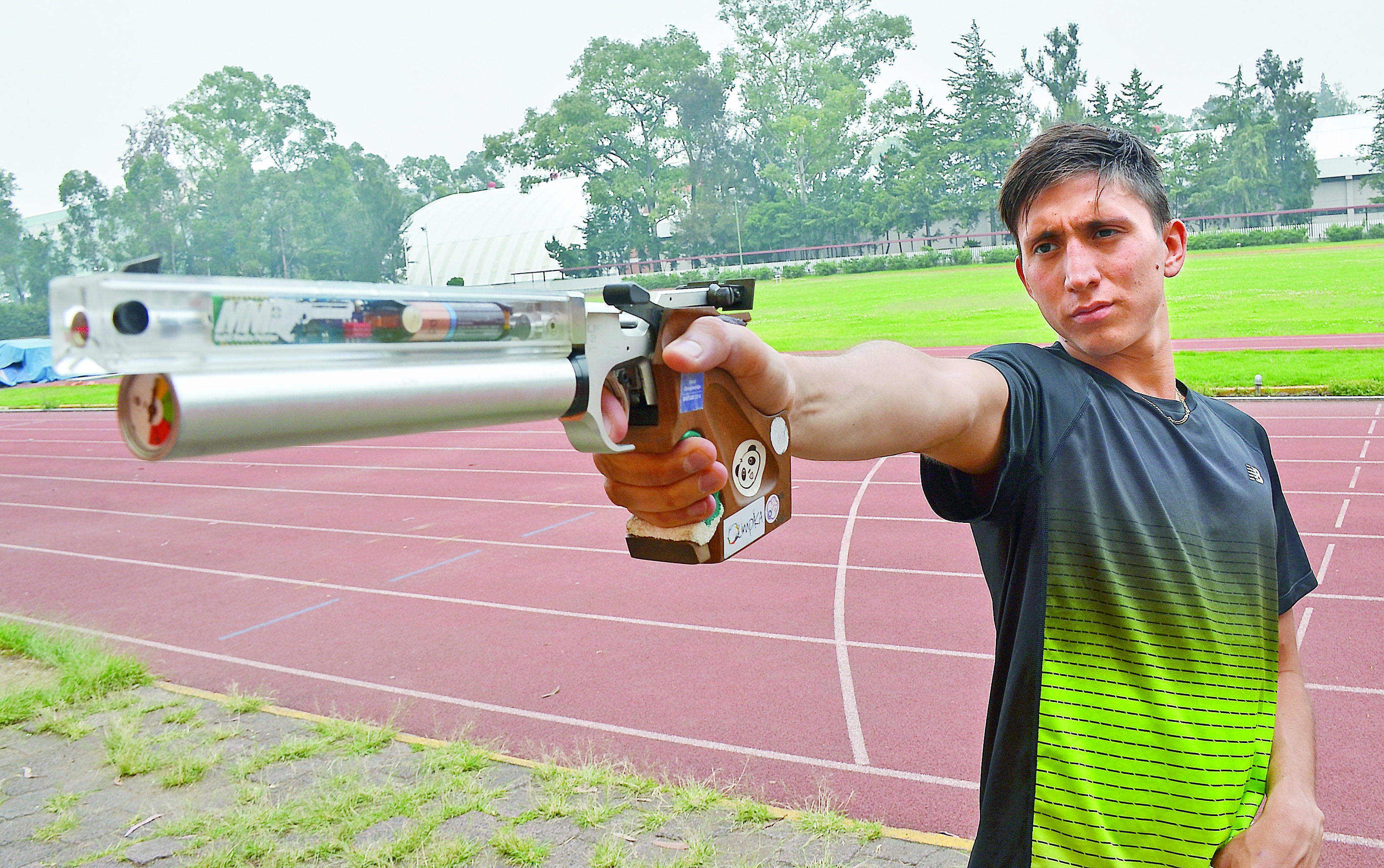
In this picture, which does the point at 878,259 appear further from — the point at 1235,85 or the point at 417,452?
the point at 417,452

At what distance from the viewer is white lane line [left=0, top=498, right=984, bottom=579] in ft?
19.4

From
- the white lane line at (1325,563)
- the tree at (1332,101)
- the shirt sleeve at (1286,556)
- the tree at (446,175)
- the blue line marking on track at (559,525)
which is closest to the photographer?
the shirt sleeve at (1286,556)

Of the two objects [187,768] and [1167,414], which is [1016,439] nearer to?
[1167,414]

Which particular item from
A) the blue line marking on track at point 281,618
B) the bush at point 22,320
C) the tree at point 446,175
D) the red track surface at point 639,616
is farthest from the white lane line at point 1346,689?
the bush at point 22,320

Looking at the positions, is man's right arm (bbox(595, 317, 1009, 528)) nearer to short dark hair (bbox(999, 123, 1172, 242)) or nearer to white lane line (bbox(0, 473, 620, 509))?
short dark hair (bbox(999, 123, 1172, 242))

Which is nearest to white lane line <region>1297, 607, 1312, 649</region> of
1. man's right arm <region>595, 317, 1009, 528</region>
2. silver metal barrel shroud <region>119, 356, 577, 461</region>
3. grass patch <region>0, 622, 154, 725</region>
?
man's right arm <region>595, 317, 1009, 528</region>

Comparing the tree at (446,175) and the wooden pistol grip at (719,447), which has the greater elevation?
the tree at (446,175)

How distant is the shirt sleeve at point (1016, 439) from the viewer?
130cm

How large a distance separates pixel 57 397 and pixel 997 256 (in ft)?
63.6

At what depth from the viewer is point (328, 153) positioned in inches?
313

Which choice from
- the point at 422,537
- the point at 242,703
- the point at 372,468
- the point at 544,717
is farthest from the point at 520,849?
the point at 372,468

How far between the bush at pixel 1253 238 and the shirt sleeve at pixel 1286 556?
16.4m

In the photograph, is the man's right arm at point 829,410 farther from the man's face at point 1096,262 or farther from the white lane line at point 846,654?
the white lane line at point 846,654

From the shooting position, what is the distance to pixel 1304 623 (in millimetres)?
4723
